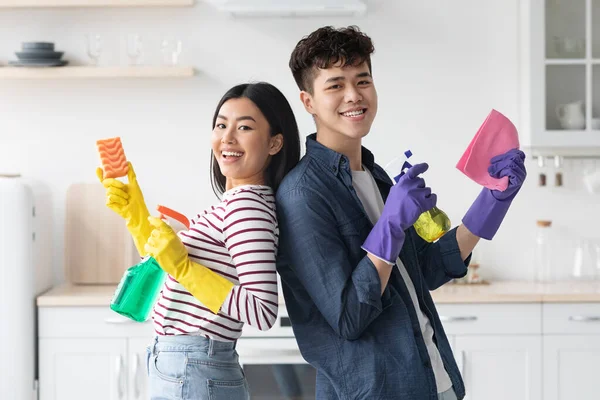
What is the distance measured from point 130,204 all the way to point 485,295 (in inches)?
78.1

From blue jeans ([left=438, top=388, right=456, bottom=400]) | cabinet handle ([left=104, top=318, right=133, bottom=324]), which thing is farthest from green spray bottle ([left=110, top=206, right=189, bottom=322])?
cabinet handle ([left=104, top=318, right=133, bottom=324])

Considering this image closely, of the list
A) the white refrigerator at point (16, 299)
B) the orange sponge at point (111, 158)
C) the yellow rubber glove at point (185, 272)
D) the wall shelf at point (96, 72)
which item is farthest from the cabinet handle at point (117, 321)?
the yellow rubber glove at point (185, 272)

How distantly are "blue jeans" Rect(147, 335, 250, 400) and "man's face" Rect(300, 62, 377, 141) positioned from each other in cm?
50

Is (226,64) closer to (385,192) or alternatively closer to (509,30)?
(509,30)

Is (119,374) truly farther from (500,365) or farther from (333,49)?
(333,49)

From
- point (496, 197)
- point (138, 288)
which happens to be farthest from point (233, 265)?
point (496, 197)

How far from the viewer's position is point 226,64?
3809mm

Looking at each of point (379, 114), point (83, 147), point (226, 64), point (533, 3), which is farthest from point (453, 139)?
point (83, 147)

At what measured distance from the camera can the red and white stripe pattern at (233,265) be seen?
158 centimetres

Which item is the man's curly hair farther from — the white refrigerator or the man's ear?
the white refrigerator

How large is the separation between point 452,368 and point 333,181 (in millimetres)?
449

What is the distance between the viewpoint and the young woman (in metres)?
1.59

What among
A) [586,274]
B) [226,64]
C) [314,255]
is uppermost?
[226,64]

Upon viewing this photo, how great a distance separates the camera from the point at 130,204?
1.74 meters
